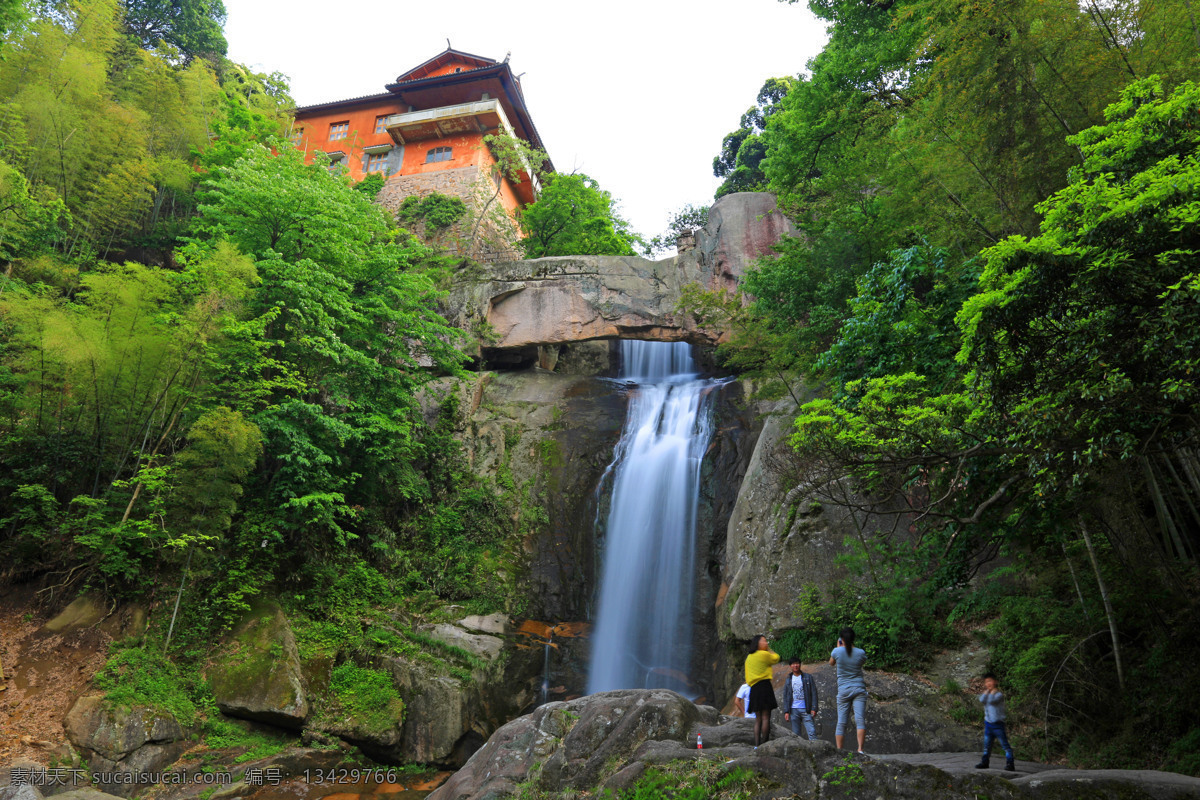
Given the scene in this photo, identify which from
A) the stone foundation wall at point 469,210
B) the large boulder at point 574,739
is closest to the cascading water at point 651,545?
the large boulder at point 574,739

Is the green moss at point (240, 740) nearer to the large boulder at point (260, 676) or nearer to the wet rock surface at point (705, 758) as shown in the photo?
the large boulder at point (260, 676)

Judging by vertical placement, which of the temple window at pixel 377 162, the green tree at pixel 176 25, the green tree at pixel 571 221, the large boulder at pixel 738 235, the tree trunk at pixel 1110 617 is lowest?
the tree trunk at pixel 1110 617

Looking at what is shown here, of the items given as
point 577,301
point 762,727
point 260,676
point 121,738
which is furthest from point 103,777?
point 577,301

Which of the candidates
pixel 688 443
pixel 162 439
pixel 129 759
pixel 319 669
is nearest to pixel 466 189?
pixel 688 443

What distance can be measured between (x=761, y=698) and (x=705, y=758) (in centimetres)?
85

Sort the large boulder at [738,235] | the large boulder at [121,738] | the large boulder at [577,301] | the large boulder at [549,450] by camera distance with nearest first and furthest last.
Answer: the large boulder at [121,738] → the large boulder at [549,450] → the large boulder at [738,235] → the large boulder at [577,301]

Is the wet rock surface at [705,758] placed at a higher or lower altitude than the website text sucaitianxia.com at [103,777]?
higher

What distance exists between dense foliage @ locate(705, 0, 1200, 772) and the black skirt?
2.44 m

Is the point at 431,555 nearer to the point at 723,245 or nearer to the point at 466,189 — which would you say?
the point at 723,245

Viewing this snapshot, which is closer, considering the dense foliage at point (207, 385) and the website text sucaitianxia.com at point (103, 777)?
the website text sucaitianxia.com at point (103, 777)

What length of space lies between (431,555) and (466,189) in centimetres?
1719

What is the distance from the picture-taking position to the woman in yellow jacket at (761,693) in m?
6.23

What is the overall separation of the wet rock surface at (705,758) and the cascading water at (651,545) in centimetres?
684

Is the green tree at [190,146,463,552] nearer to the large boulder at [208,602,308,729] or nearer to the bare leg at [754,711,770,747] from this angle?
the large boulder at [208,602,308,729]
